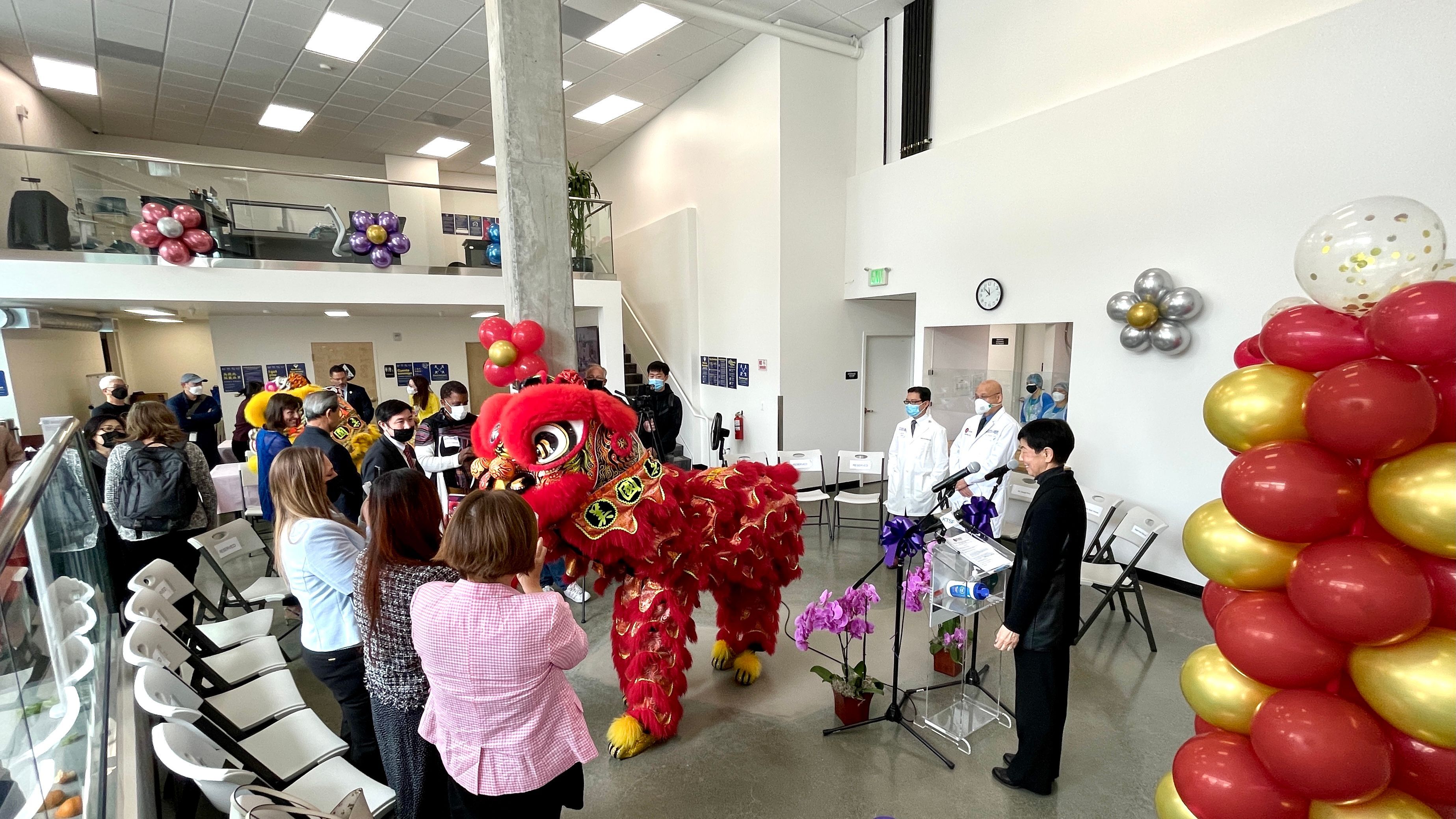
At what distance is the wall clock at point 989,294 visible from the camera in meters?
5.54

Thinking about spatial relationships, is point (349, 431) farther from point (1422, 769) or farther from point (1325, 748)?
point (1422, 769)

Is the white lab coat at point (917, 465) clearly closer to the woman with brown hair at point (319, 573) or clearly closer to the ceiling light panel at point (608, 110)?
the woman with brown hair at point (319, 573)

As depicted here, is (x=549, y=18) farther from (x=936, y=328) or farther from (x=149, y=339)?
(x=149, y=339)

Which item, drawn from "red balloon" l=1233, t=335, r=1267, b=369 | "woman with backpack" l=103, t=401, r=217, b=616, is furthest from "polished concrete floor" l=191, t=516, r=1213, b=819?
"red balloon" l=1233, t=335, r=1267, b=369

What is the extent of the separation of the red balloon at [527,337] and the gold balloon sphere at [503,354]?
0.06m

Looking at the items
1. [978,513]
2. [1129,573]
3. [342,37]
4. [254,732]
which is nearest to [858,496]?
[1129,573]

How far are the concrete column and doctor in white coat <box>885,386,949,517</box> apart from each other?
2923mm

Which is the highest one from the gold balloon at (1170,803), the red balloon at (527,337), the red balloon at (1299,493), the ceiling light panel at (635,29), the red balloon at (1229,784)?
the ceiling light panel at (635,29)

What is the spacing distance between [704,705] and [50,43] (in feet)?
31.8

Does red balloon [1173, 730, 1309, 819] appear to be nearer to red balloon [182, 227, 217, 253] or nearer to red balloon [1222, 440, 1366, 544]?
red balloon [1222, 440, 1366, 544]

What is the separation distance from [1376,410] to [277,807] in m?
2.52

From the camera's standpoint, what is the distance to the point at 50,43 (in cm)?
640

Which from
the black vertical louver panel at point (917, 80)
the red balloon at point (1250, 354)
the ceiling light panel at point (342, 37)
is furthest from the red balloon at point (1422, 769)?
the ceiling light panel at point (342, 37)

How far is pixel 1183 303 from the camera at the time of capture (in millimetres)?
4211
